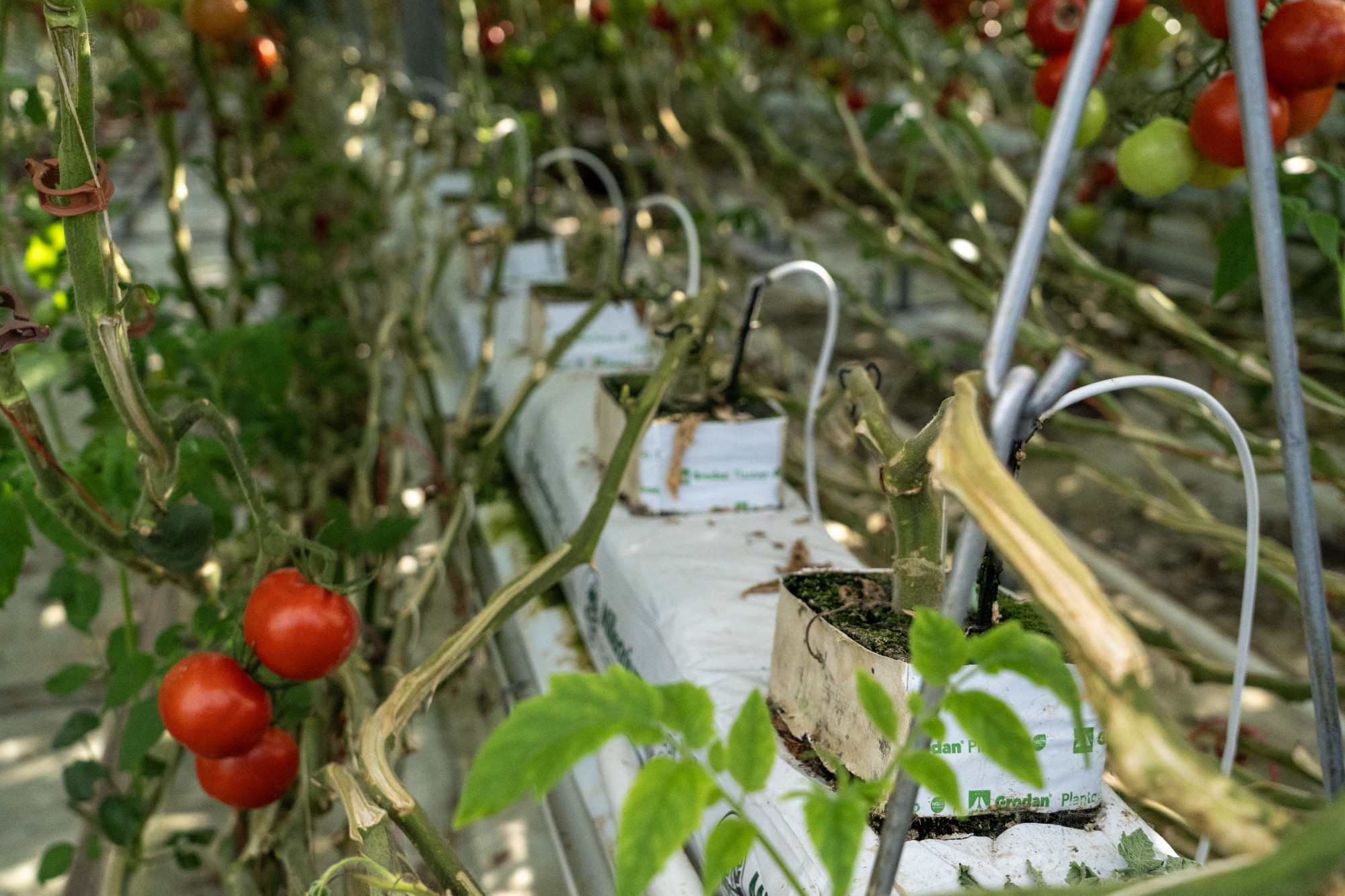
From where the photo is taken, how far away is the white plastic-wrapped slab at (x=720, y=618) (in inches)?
28.6

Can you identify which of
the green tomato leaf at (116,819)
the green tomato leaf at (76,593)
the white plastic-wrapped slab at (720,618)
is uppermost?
the white plastic-wrapped slab at (720,618)

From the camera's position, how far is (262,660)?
0.82 metres

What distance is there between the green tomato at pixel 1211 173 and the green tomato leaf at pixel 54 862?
4.28 feet

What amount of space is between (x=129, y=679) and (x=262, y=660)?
0.30 meters

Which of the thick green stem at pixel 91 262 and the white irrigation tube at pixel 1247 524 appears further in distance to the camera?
the thick green stem at pixel 91 262

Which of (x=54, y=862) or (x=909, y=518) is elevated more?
(x=909, y=518)

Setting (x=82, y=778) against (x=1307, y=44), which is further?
(x=82, y=778)

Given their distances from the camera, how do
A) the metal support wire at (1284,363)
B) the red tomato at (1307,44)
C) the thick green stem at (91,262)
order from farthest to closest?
the red tomato at (1307,44) < the thick green stem at (91,262) < the metal support wire at (1284,363)

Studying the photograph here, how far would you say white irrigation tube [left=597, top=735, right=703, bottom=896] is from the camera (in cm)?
86

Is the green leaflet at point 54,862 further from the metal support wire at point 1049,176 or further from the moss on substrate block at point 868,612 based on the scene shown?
the metal support wire at point 1049,176

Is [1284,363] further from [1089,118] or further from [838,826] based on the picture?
[1089,118]

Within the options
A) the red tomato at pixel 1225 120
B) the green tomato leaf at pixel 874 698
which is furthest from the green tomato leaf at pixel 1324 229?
the green tomato leaf at pixel 874 698

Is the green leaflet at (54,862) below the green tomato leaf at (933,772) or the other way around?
below

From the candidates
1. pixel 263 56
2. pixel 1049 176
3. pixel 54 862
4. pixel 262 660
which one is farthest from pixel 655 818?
pixel 263 56
